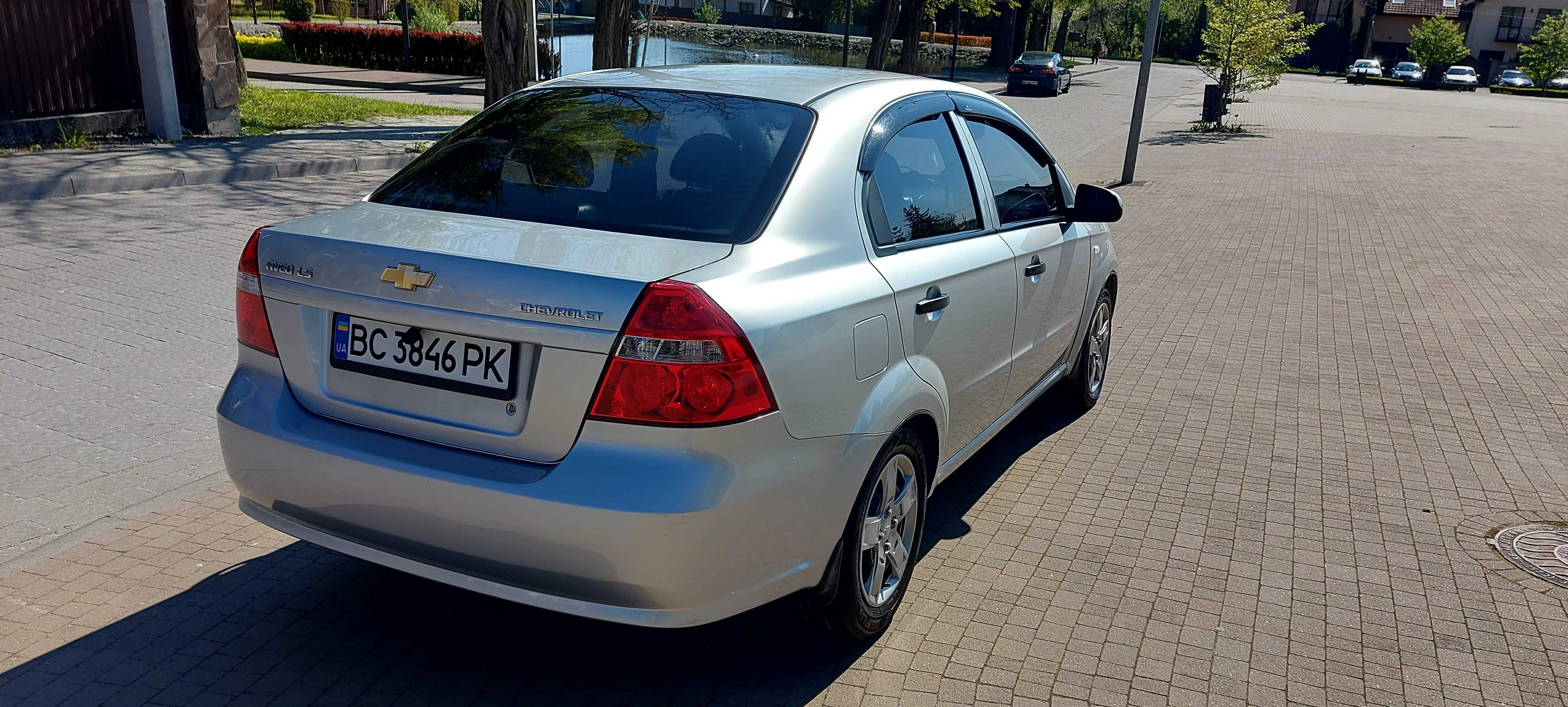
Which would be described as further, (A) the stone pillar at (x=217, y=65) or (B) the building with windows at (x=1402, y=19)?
(B) the building with windows at (x=1402, y=19)

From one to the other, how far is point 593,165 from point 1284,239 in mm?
10935

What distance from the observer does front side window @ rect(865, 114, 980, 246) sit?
11.9ft

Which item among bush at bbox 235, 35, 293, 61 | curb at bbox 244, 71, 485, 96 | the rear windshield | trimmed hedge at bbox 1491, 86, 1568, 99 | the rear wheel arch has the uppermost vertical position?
the rear windshield

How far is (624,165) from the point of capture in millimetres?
3439

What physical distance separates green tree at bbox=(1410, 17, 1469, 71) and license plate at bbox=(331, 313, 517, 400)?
83545 millimetres

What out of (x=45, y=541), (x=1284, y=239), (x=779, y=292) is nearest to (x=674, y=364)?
(x=779, y=292)

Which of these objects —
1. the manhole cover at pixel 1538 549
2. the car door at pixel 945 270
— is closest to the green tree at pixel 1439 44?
the manhole cover at pixel 1538 549

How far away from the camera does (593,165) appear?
136 inches

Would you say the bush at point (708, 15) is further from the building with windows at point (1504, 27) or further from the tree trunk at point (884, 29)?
the building with windows at point (1504, 27)

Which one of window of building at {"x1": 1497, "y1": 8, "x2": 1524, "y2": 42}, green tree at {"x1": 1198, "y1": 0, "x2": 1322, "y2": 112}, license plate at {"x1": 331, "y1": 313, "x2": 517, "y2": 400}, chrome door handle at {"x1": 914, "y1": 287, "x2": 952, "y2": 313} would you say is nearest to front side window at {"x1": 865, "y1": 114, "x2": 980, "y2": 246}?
chrome door handle at {"x1": 914, "y1": 287, "x2": 952, "y2": 313}

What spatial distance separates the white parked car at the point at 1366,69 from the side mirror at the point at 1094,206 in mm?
69568

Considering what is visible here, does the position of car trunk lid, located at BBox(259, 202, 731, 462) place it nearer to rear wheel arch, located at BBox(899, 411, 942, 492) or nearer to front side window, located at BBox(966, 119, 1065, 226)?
rear wheel arch, located at BBox(899, 411, 942, 492)

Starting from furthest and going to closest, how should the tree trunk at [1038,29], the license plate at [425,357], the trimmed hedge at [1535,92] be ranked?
the tree trunk at [1038,29] < the trimmed hedge at [1535,92] < the license plate at [425,357]

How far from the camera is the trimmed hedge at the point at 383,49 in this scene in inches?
1232
